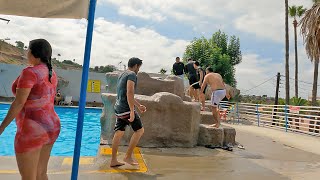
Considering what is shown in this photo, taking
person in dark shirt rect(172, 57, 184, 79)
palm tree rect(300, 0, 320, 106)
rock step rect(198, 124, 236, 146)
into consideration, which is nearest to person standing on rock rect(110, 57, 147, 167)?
rock step rect(198, 124, 236, 146)

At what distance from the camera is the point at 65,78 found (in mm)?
24469

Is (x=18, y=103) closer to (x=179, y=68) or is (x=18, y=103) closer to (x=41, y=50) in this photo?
(x=41, y=50)

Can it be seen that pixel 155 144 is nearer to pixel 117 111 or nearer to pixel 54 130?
pixel 117 111

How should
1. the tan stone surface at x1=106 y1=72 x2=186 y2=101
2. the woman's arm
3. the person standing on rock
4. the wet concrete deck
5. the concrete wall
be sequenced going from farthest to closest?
the concrete wall → the tan stone surface at x1=106 y1=72 x2=186 y2=101 → the person standing on rock → the wet concrete deck → the woman's arm

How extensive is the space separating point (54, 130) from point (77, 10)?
1134 mm

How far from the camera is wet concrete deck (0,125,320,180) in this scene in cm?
433

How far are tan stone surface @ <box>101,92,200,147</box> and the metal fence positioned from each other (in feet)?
22.5

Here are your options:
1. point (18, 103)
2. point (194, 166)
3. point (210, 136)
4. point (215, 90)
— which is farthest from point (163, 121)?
point (18, 103)

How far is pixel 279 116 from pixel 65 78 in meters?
16.8

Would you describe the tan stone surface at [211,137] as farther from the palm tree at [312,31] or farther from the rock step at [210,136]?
the palm tree at [312,31]

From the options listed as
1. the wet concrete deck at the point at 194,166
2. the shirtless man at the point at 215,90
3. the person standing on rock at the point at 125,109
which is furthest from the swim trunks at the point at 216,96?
the person standing on rock at the point at 125,109

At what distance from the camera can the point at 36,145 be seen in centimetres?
236

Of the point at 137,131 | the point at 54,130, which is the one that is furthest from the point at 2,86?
the point at 54,130

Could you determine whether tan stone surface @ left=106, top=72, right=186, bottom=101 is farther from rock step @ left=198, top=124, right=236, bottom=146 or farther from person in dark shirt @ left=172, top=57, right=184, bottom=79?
person in dark shirt @ left=172, top=57, right=184, bottom=79
